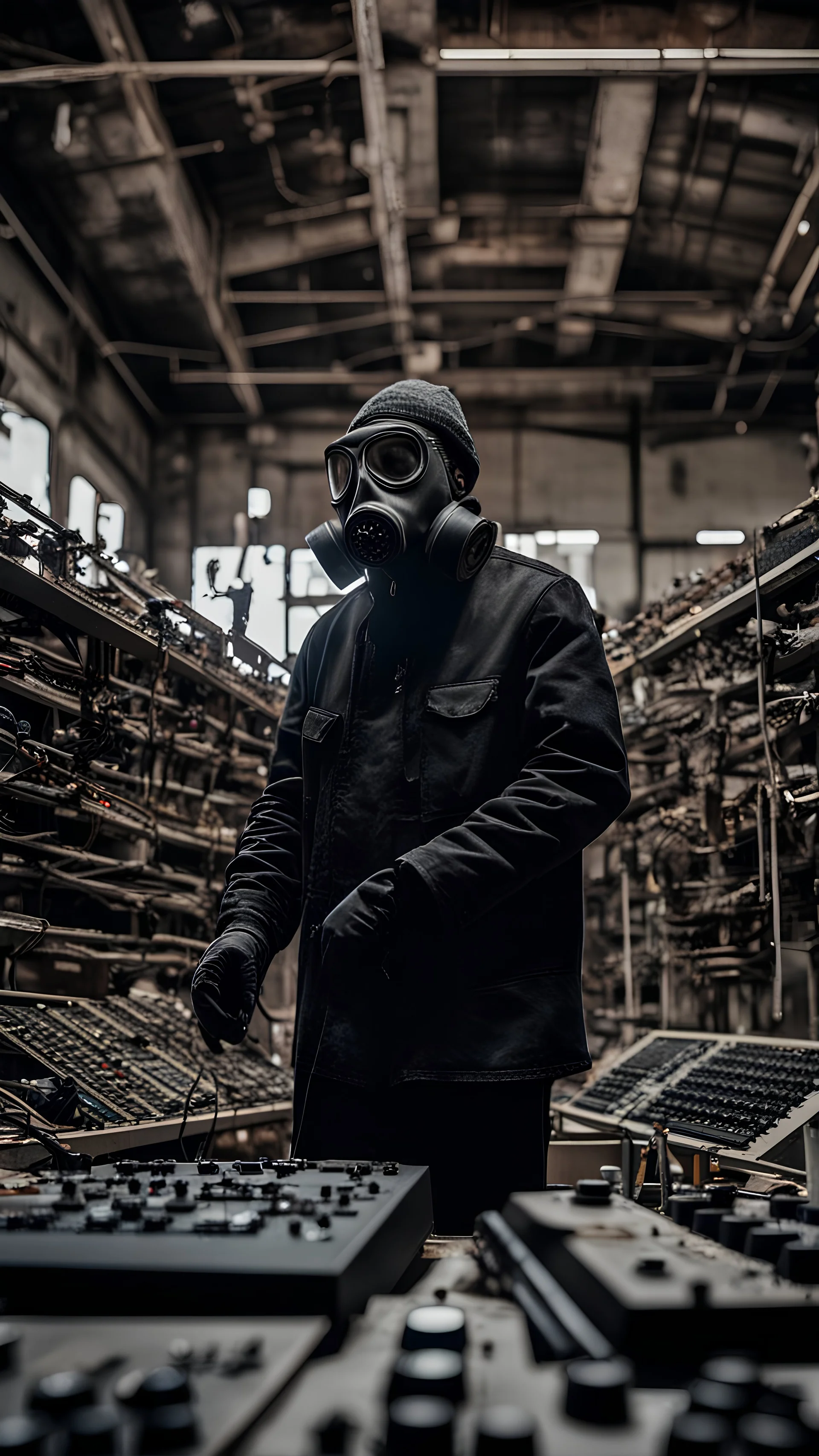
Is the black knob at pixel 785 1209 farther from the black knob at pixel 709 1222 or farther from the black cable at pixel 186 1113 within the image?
the black cable at pixel 186 1113

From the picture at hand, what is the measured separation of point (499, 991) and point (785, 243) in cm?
1032

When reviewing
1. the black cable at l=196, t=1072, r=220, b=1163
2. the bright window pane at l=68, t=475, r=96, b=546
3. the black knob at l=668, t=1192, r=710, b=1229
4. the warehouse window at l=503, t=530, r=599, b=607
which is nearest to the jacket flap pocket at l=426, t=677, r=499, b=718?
the black cable at l=196, t=1072, r=220, b=1163

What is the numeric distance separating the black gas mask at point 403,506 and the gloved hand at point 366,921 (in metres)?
0.55

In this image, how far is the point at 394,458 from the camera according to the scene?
6.32 feet

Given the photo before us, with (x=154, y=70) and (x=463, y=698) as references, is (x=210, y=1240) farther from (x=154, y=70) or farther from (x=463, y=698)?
(x=154, y=70)

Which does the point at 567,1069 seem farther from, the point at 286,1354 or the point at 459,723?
the point at 286,1354

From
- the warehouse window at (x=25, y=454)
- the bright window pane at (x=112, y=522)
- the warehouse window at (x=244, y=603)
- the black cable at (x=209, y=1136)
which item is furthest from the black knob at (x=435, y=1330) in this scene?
the bright window pane at (x=112, y=522)

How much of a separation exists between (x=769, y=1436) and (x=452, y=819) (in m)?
1.24

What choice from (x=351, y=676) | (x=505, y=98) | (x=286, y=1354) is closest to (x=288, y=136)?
(x=505, y=98)

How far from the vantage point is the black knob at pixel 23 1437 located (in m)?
0.48

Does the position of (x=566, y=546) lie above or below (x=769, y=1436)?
above

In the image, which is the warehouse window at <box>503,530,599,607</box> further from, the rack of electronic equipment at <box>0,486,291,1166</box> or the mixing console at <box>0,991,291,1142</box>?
the mixing console at <box>0,991,291,1142</box>

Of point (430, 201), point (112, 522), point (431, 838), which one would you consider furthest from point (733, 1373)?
point (112, 522)

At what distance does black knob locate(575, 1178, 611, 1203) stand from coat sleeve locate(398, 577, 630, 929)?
0.45 m
